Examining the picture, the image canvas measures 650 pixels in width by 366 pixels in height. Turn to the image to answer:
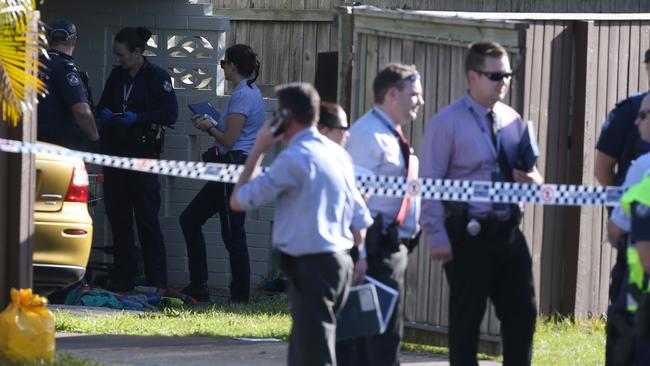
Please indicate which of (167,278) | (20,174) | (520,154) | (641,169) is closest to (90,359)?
(20,174)

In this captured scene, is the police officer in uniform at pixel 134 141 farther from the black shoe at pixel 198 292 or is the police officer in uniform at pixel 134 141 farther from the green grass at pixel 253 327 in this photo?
the green grass at pixel 253 327

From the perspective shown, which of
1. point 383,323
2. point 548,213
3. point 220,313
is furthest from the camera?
point 220,313

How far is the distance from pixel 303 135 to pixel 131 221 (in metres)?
5.62

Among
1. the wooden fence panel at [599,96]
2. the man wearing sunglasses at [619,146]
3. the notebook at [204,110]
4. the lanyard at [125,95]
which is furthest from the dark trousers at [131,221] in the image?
the man wearing sunglasses at [619,146]

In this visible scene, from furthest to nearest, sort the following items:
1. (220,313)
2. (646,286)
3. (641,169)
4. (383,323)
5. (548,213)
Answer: (220,313), (548,213), (383,323), (641,169), (646,286)

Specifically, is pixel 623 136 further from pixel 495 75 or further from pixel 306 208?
pixel 306 208

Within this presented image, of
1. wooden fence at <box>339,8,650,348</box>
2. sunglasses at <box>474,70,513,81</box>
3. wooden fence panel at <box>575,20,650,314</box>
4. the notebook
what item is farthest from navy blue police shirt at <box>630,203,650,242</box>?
the notebook

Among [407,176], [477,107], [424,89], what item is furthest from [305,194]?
[424,89]

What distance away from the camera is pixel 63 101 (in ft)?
34.7

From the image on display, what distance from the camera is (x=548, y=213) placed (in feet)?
30.5

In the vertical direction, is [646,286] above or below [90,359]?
above

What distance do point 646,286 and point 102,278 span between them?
23.3ft

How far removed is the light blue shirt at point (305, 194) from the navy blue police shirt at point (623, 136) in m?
1.66

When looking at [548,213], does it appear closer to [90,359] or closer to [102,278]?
→ [90,359]
